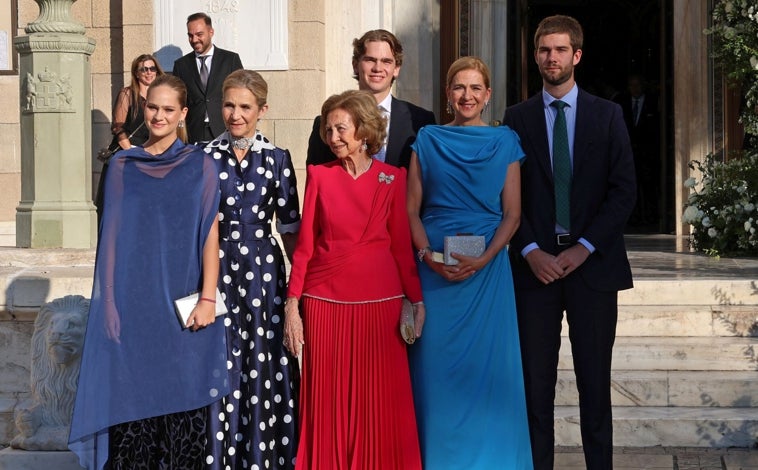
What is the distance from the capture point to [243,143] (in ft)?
18.5

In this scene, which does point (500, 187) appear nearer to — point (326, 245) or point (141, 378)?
point (326, 245)

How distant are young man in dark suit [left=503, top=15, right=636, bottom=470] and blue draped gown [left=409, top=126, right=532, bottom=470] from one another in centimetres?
10

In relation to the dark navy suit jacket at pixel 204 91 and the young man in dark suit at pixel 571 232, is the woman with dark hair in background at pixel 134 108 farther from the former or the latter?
the young man in dark suit at pixel 571 232

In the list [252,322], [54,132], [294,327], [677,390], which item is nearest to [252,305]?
[252,322]

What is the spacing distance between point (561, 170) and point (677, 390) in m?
2.26

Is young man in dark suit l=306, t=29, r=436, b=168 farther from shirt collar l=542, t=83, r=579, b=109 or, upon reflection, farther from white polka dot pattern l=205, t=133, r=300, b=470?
shirt collar l=542, t=83, r=579, b=109

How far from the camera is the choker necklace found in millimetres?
5641

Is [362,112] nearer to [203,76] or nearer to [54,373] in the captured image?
[54,373]

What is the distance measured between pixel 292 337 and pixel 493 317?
86cm

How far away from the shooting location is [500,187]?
5629 mm

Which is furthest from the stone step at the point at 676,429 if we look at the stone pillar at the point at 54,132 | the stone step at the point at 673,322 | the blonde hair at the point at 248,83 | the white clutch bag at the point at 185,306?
the stone pillar at the point at 54,132

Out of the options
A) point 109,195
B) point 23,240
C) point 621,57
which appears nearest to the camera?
point 109,195

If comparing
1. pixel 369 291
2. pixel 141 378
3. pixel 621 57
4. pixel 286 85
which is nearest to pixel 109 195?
pixel 141 378

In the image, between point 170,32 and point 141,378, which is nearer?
point 141,378
